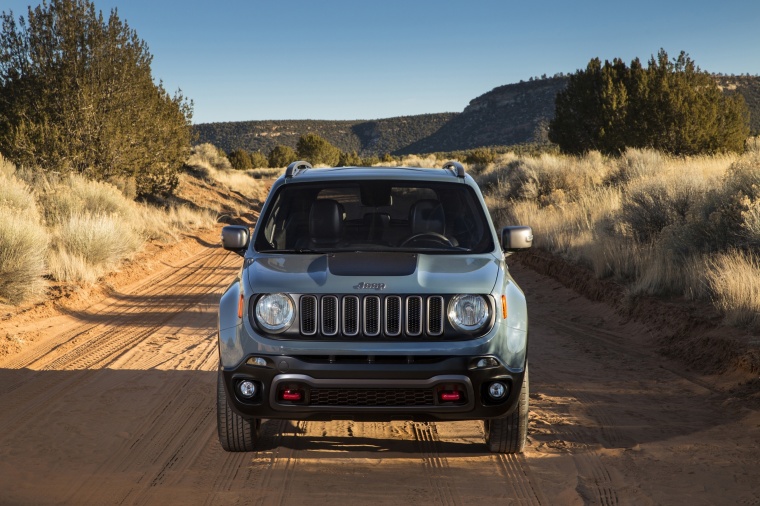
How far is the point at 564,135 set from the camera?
36.2m

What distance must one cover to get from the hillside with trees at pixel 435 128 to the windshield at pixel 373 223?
81432mm

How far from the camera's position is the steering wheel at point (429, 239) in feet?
19.2

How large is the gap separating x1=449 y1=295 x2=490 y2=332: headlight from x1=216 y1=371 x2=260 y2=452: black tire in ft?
5.11

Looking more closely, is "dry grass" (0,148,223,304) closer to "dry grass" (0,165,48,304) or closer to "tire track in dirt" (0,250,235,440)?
"dry grass" (0,165,48,304)

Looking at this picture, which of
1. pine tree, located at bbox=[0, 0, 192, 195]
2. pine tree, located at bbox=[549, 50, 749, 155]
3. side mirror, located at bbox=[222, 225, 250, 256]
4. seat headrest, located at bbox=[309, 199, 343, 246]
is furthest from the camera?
pine tree, located at bbox=[549, 50, 749, 155]

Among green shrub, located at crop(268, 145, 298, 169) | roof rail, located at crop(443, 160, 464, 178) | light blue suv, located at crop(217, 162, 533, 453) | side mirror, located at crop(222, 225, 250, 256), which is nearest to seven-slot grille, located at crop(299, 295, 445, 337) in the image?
light blue suv, located at crop(217, 162, 533, 453)

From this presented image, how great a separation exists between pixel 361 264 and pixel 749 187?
9.28 metres

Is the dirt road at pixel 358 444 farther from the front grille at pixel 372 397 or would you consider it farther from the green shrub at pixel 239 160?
the green shrub at pixel 239 160

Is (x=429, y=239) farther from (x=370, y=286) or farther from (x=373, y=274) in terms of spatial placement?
(x=370, y=286)

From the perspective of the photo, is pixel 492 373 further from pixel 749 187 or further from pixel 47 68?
pixel 47 68

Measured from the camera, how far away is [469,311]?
472 centimetres

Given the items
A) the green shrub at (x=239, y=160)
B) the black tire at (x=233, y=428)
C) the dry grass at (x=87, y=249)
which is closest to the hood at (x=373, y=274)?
the black tire at (x=233, y=428)

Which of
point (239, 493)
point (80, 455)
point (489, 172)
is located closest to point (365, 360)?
point (239, 493)

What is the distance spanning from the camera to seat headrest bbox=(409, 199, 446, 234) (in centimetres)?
599
